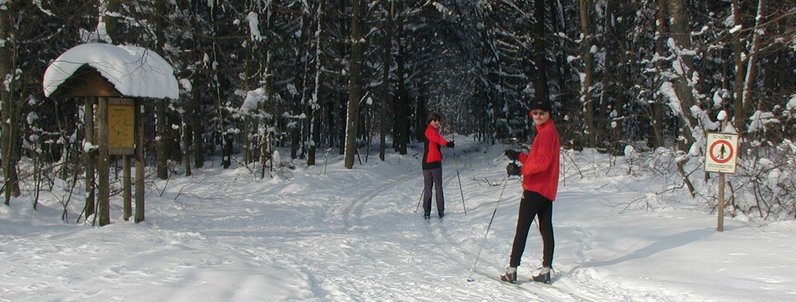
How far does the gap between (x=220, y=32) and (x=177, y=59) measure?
350 cm

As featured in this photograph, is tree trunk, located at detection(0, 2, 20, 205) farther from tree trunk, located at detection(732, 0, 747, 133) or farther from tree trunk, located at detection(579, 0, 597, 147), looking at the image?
tree trunk, located at detection(579, 0, 597, 147)

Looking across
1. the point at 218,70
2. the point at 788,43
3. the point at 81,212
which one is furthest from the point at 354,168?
the point at 788,43

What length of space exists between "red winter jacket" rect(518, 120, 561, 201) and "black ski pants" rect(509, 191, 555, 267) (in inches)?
3.1

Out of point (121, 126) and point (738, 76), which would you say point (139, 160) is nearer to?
point (121, 126)

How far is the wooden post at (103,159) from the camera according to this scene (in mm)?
→ 8242

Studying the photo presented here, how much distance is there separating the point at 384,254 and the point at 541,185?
89.5 inches

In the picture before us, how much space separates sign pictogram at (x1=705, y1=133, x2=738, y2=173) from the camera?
23.1 feet

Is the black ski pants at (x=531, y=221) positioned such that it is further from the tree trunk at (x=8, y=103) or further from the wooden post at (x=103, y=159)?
the tree trunk at (x=8, y=103)

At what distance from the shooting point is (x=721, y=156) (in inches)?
281

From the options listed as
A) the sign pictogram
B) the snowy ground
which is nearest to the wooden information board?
the snowy ground

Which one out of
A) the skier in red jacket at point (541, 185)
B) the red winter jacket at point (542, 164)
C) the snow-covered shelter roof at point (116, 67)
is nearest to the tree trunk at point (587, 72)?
the skier in red jacket at point (541, 185)

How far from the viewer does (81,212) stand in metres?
9.51

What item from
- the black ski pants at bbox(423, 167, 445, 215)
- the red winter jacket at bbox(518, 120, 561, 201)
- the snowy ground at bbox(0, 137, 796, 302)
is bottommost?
the snowy ground at bbox(0, 137, 796, 302)

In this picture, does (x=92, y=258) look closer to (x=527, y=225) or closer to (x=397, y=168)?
(x=527, y=225)
